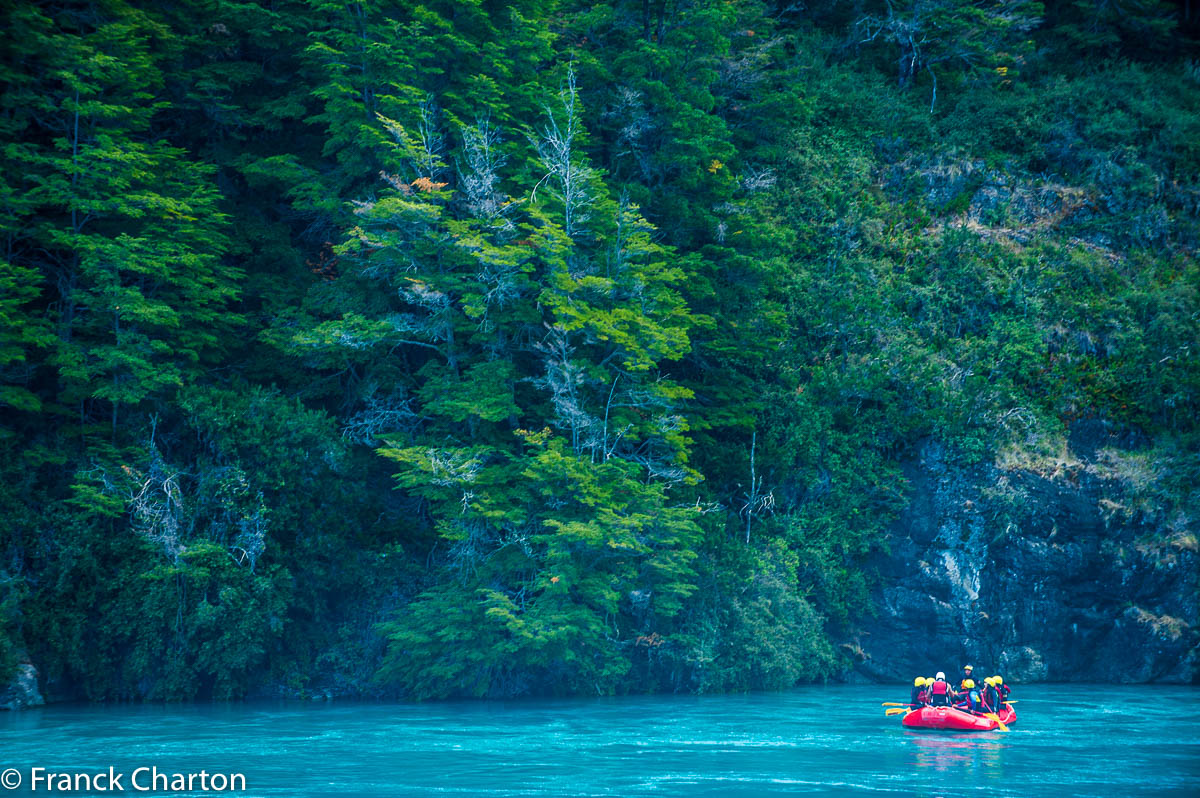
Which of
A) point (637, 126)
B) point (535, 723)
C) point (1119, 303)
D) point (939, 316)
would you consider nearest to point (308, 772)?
point (535, 723)

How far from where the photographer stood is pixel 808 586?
29.4 meters

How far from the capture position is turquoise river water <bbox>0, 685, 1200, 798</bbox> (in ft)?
50.2

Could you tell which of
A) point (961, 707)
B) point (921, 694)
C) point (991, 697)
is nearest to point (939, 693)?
point (921, 694)

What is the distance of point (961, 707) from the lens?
21.7m

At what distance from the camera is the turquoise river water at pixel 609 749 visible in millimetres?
15297

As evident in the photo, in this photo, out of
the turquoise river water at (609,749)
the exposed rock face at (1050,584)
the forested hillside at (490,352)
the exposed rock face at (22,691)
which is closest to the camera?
the turquoise river water at (609,749)

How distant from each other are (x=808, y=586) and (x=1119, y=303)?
12667 millimetres

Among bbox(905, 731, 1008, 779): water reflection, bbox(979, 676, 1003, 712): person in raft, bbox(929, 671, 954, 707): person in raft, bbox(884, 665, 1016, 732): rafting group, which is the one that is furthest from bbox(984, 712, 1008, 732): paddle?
bbox(929, 671, 954, 707): person in raft

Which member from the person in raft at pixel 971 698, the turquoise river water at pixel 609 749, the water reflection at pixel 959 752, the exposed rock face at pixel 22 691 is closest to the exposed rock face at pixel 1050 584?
the turquoise river water at pixel 609 749

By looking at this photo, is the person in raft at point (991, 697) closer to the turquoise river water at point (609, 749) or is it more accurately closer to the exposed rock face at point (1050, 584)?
the turquoise river water at point (609, 749)

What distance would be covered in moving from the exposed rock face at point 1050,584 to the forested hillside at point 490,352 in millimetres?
393

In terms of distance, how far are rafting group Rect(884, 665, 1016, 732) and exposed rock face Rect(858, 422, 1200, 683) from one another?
7140 mm

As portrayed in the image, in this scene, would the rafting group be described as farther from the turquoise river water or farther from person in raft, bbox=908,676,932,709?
the turquoise river water

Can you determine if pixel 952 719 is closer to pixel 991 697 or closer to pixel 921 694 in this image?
pixel 921 694
